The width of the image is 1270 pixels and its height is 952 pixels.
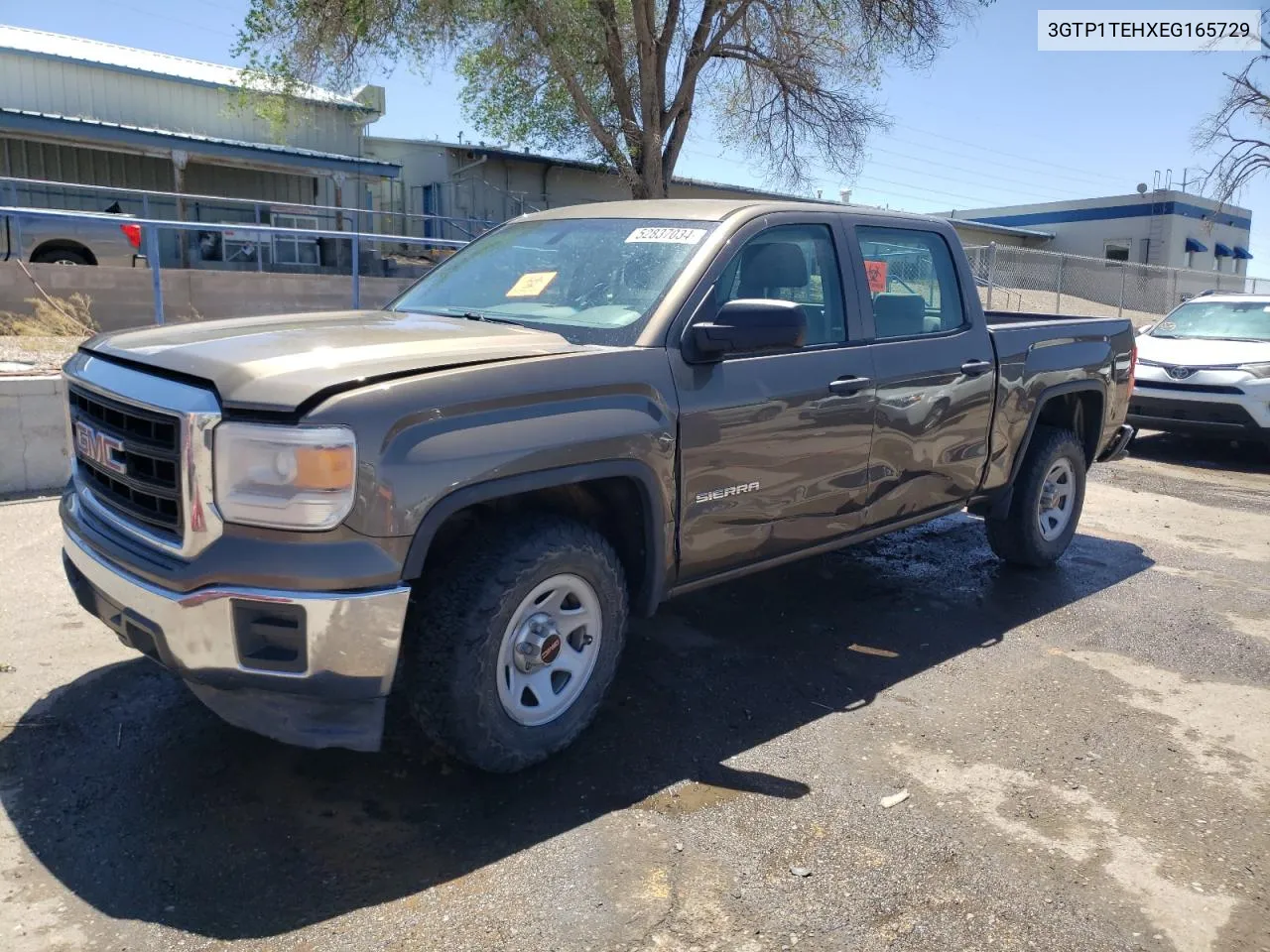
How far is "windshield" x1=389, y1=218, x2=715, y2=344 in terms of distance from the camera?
376 cm

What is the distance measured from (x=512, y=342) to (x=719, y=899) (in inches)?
71.9

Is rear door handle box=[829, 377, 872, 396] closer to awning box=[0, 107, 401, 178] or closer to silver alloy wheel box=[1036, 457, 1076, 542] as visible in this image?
silver alloy wheel box=[1036, 457, 1076, 542]

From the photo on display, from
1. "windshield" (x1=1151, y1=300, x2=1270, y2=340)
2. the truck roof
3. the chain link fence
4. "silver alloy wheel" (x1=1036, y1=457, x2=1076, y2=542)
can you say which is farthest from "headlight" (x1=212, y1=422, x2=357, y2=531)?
the chain link fence

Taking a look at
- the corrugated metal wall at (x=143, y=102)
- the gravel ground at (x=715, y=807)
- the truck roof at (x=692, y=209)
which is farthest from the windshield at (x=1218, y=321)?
the corrugated metal wall at (x=143, y=102)

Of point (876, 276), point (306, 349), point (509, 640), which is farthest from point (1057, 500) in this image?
point (306, 349)

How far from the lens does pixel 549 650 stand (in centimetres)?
336

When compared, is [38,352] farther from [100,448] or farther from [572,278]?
[572,278]

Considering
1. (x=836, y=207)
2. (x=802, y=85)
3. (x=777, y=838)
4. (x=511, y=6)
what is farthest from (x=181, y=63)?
(x=777, y=838)

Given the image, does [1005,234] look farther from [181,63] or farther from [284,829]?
[284,829]

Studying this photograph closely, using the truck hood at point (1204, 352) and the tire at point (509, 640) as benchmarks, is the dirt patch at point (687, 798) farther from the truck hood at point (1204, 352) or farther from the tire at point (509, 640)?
the truck hood at point (1204, 352)

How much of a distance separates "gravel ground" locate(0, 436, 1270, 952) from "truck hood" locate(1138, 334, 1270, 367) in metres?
5.96

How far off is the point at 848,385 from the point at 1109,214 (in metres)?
44.7

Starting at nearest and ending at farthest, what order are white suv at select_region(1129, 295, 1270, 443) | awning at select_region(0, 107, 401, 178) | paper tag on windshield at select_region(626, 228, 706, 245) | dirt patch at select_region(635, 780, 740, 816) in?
dirt patch at select_region(635, 780, 740, 816) < paper tag on windshield at select_region(626, 228, 706, 245) < white suv at select_region(1129, 295, 1270, 443) < awning at select_region(0, 107, 401, 178)

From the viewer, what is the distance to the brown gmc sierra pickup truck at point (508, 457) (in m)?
2.77
